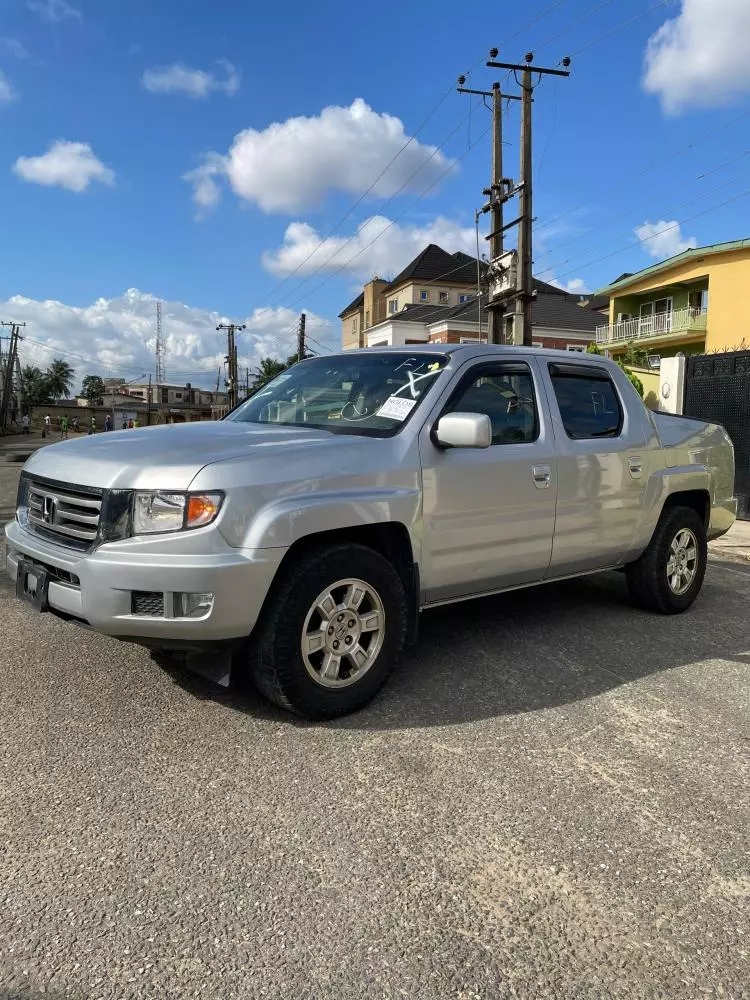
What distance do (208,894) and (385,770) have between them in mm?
941

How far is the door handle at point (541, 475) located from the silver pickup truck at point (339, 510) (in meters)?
0.01

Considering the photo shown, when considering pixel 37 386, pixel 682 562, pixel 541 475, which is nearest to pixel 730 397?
pixel 682 562

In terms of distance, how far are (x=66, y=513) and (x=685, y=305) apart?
1594 inches

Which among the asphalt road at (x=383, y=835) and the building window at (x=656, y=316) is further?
the building window at (x=656, y=316)

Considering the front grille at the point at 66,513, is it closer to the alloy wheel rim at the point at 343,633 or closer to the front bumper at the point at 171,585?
the front bumper at the point at 171,585

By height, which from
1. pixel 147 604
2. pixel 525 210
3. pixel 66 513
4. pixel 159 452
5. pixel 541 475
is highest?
pixel 525 210

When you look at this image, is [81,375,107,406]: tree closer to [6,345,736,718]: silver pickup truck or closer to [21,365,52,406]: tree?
[21,365,52,406]: tree

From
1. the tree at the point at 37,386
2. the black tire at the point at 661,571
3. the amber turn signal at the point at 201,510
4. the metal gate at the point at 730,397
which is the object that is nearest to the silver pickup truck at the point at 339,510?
the amber turn signal at the point at 201,510

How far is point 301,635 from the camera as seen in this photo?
3.22 metres

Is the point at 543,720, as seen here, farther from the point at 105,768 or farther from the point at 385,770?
the point at 105,768

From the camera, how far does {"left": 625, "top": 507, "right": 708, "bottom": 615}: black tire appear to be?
17.1 ft

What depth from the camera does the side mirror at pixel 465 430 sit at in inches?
140

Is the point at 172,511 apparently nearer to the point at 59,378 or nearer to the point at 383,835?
the point at 383,835

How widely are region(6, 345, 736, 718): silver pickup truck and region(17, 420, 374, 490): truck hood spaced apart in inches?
0.5
